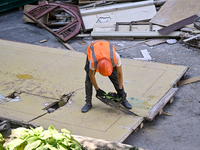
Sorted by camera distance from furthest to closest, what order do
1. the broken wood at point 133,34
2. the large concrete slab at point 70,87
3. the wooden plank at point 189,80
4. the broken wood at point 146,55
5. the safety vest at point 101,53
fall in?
the broken wood at point 133,34
the broken wood at point 146,55
the wooden plank at point 189,80
the large concrete slab at point 70,87
the safety vest at point 101,53

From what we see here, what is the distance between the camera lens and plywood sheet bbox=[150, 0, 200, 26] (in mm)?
8086

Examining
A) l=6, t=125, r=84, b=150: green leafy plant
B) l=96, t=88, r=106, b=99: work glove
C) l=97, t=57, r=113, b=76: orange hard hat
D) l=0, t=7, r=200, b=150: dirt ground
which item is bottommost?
l=0, t=7, r=200, b=150: dirt ground

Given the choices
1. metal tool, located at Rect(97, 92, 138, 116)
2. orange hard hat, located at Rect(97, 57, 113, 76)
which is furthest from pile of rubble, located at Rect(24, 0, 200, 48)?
orange hard hat, located at Rect(97, 57, 113, 76)

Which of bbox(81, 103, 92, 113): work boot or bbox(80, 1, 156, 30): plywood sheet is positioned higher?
bbox(80, 1, 156, 30): plywood sheet

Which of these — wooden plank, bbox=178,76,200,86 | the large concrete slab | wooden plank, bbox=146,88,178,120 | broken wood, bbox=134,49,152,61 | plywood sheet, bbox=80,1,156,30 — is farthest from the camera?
plywood sheet, bbox=80,1,156,30

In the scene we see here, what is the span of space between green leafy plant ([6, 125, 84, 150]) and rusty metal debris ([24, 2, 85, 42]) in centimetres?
555

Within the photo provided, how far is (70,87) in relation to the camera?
196 inches

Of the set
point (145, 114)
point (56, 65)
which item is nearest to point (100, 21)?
point (56, 65)

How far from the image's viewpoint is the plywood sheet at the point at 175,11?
8.09 m

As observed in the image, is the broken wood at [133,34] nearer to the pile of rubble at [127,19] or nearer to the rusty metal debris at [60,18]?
the pile of rubble at [127,19]

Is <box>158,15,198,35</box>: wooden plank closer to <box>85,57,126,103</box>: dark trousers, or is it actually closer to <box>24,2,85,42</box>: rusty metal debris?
<box>24,2,85,42</box>: rusty metal debris

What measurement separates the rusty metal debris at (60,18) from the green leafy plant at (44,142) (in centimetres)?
555

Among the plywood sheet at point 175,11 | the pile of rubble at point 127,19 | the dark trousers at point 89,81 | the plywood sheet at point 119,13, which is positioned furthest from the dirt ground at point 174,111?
the plywood sheet at point 175,11

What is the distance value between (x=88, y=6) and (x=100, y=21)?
1331 millimetres
